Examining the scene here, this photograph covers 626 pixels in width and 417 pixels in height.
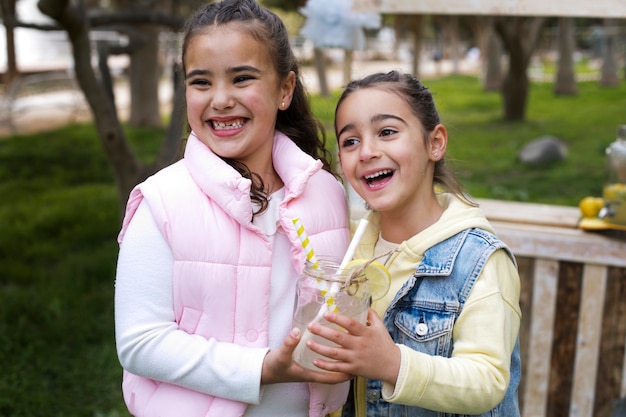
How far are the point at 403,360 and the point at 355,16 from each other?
234 cm

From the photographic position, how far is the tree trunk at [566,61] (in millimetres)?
13695

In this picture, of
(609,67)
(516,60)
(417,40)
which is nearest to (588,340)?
(516,60)

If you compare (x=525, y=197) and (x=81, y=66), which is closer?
(x=81, y=66)

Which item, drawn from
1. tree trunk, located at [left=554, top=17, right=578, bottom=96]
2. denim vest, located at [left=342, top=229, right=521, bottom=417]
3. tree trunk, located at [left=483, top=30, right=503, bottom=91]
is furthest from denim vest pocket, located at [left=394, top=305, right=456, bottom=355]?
tree trunk, located at [left=483, top=30, right=503, bottom=91]

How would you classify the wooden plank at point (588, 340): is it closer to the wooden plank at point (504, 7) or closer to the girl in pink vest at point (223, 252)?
the wooden plank at point (504, 7)

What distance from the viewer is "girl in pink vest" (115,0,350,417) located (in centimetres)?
147

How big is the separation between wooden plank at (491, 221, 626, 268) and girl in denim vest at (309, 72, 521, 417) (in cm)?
113

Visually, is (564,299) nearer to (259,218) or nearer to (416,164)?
(416,164)

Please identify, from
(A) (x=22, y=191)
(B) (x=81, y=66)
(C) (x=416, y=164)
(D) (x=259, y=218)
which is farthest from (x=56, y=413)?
(A) (x=22, y=191)

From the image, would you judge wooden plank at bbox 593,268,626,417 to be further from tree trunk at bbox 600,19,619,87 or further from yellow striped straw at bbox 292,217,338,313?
tree trunk at bbox 600,19,619,87

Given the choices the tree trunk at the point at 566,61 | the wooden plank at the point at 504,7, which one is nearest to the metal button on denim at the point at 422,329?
the wooden plank at the point at 504,7

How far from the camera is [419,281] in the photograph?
63.6 inches

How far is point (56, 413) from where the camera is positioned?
3.39 m

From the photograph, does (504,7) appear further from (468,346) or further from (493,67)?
(493,67)
